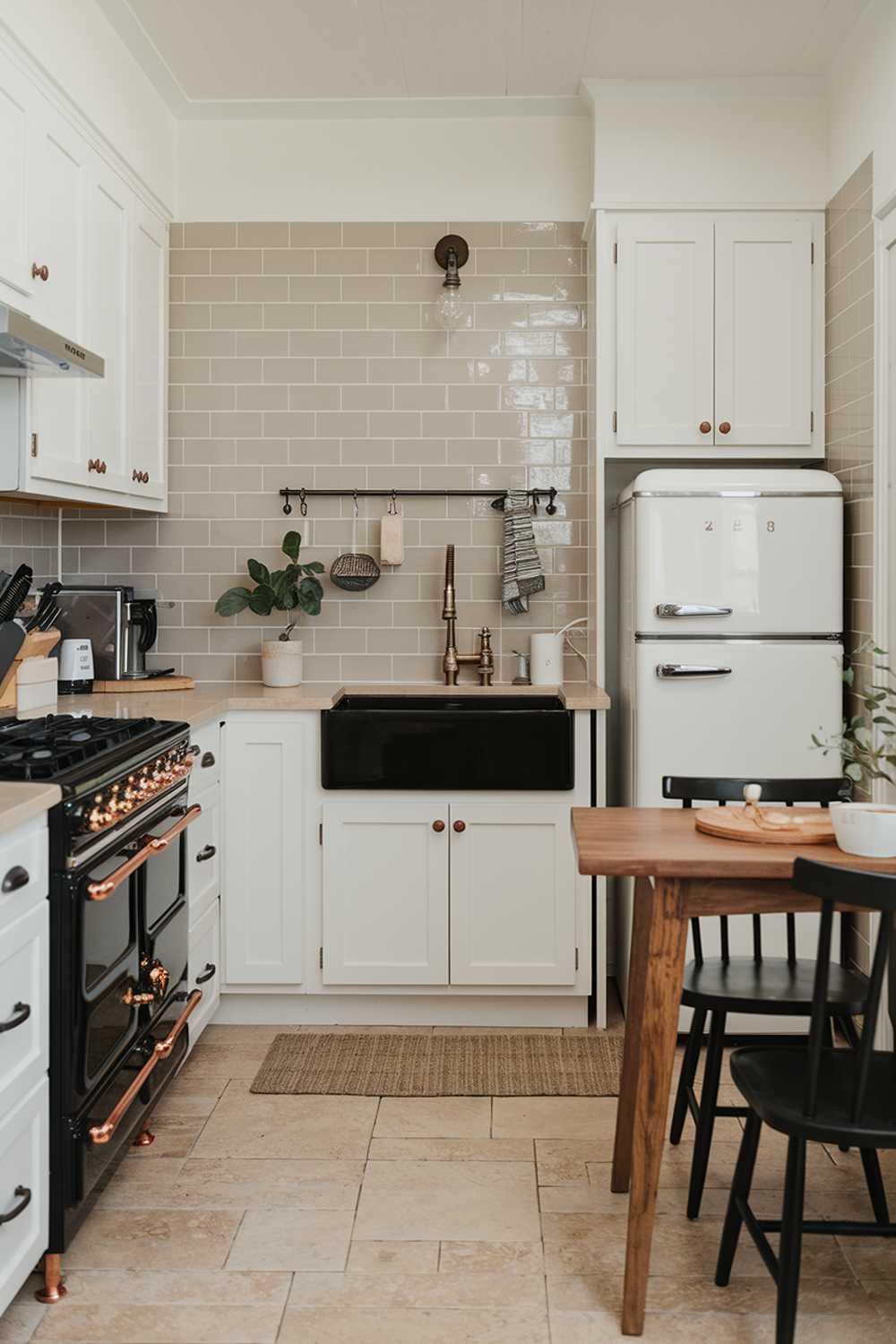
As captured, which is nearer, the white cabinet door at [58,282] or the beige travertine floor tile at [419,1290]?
the beige travertine floor tile at [419,1290]

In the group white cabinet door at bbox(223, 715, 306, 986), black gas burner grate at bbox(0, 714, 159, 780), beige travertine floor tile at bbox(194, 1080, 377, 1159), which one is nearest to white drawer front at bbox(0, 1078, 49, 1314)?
black gas burner grate at bbox(0, 714, 159, 780)

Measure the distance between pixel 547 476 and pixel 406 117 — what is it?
1.30 metres

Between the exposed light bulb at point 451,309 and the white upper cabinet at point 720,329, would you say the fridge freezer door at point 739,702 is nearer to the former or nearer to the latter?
the white upper cabinet at point 720,329

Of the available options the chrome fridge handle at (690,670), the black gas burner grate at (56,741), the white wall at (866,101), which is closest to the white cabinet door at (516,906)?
the chrome fridge handle at (690,670)

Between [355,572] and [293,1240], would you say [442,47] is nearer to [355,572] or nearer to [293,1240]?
[355,572]

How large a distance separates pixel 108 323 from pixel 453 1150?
2442 millimetres

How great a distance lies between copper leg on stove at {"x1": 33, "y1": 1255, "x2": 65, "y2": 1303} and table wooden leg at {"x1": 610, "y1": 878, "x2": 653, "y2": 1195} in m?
1.10

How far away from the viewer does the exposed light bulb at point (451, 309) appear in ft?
13.0

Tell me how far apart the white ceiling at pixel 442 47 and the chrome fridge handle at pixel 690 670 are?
1840 mm

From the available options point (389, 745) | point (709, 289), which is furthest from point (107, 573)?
point (709, 289)

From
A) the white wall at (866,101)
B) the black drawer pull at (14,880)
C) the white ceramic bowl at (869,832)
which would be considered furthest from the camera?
the white wall at (866,101)

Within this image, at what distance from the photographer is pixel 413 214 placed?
13.1 ft

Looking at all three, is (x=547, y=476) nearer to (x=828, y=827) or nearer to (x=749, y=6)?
(x=749, y=6)

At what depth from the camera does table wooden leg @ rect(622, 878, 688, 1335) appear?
6.61 feet
